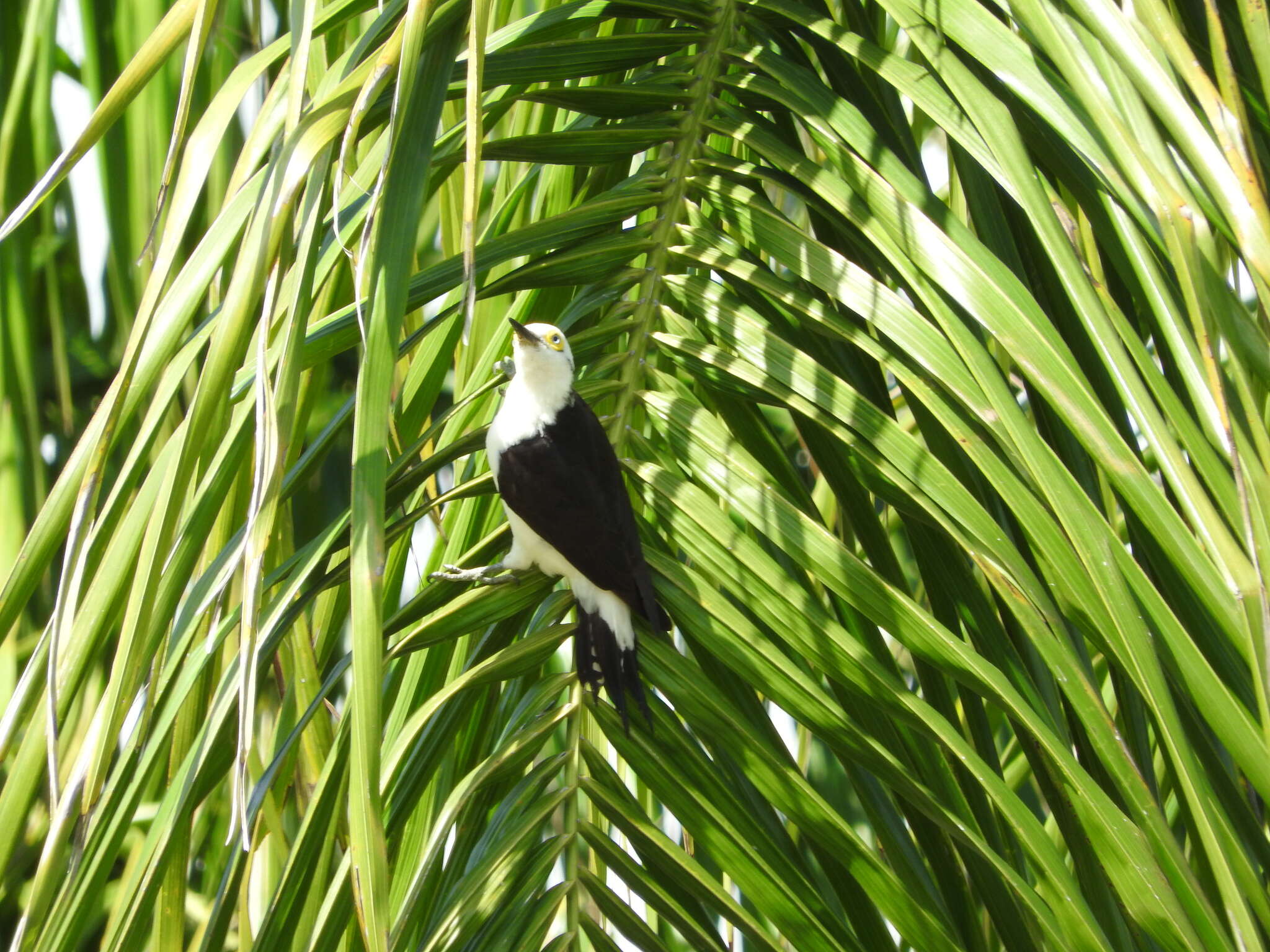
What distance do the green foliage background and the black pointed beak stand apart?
5 cm

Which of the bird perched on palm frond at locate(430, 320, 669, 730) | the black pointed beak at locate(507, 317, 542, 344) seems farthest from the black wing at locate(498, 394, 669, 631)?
the black pointed beak at locate(507, 317, 542, 344)

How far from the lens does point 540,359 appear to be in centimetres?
209

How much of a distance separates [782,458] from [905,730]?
0.48 m

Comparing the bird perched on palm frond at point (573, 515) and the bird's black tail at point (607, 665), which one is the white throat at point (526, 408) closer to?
the bird perched on palm frond at point (573, 515)

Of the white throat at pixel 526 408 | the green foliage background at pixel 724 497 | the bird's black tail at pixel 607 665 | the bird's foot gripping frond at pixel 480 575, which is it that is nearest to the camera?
the green foliage background at pixel 724 497

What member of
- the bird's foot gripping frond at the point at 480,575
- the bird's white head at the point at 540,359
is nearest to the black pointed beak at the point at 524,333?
the bird's white head at the point at 540,359

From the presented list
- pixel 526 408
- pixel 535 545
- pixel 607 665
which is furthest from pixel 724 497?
pixel 526 408

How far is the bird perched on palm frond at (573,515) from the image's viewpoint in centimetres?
160

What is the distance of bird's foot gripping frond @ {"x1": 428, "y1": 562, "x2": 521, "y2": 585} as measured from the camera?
1606mm

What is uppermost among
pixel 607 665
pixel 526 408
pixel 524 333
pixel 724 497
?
pixel 524 333

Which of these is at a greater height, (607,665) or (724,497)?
(724,497)

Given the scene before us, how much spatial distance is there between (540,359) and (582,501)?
36cm

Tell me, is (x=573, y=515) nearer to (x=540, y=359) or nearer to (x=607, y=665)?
(x=607, y=665)

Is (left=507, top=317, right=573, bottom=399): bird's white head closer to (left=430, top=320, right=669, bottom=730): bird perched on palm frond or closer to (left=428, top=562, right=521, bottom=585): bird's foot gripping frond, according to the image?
(left=430, top=320, right=669, bottom=730): bird perched on palm frond
